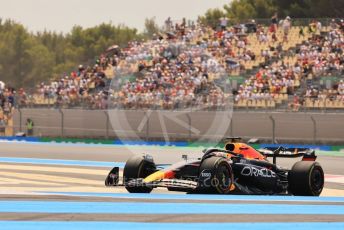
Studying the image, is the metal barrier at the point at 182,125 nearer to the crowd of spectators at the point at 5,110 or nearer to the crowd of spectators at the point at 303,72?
the crowd of spectators at the point at 5,110

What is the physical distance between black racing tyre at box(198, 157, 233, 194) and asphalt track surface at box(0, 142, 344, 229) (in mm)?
224

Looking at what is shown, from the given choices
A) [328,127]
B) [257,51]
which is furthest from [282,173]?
[257,51]

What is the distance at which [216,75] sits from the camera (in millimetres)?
43250

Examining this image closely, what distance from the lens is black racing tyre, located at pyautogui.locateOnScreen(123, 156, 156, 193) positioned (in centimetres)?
1606

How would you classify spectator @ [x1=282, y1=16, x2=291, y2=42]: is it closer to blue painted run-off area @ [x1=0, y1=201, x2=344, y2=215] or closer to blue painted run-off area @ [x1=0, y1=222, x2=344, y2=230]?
blue painted run-off area @ [x1=0, y1=201, x2=344, y2=215]

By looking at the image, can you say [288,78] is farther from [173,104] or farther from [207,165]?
[207,165]

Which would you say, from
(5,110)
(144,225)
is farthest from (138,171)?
(5,110)

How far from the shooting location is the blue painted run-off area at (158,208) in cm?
1230

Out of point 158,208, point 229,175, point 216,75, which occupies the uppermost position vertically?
point 216,75

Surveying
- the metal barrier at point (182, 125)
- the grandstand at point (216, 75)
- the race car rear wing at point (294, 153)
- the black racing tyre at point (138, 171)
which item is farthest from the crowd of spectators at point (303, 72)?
the black racing tyre at point (138, 171)

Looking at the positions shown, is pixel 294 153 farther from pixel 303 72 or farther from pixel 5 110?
pixel 5 110

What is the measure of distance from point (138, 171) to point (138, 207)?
322 centimetres

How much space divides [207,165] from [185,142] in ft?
78.6

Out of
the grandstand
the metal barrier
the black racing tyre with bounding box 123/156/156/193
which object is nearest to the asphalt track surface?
the black racing tyre with bounding box 123/156/156/193
